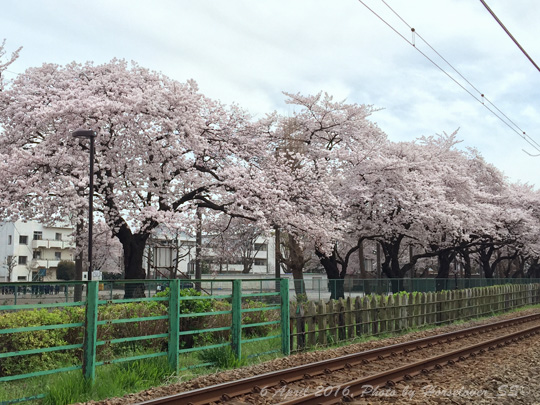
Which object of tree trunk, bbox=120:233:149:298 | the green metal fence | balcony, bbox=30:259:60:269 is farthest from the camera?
balcony, bbox=30:259:60:269

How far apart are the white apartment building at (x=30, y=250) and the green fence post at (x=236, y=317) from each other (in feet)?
219

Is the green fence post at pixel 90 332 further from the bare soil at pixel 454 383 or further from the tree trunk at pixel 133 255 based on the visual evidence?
the tree trunk at pixel 133 255

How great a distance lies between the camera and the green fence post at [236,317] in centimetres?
1191

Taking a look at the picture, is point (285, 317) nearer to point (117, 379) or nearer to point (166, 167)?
point (117, 379)

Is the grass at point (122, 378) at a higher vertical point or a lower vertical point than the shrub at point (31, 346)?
lower

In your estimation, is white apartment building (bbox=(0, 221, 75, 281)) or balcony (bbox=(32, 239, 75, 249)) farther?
balcony (bbox=(32, 239, 75, 249))

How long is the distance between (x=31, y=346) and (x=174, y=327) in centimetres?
291

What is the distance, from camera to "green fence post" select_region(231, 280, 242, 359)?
11.9 meters

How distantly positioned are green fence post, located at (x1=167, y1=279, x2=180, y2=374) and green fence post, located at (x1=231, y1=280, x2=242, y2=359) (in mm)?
1677

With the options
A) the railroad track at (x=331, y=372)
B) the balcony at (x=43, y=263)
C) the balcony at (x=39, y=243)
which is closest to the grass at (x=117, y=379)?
the railroad track at (x=331, y=372)

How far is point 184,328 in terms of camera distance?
12.7m

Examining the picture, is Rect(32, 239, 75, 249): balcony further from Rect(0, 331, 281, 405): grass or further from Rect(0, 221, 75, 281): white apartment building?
Rect(0, 331, 281, 405): grass

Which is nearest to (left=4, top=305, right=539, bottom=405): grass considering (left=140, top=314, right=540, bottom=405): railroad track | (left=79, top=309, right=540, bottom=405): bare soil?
(left=79, top=309, right=540, bottom=405): bare soil

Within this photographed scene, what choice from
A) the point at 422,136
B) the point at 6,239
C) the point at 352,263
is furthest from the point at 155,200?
the point at 6,239
